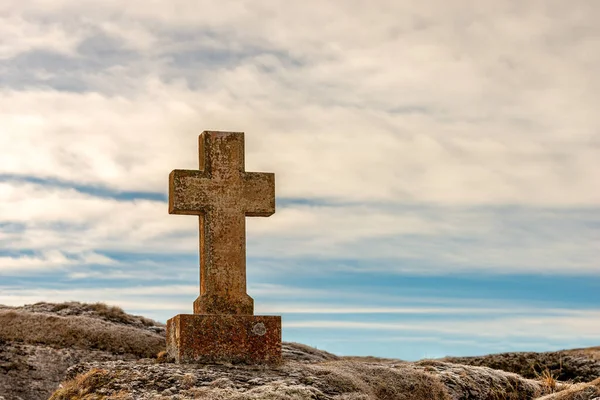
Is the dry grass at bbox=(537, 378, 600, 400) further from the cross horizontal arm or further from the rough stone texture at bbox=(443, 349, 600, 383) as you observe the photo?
the rough stone texture at bbox=(443, 349, 600, 383)

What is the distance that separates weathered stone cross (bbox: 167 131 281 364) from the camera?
14.8m

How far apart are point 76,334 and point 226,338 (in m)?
14.5

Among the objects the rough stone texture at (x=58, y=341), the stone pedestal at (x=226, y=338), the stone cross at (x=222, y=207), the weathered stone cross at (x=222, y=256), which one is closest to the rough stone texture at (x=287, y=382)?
the stone pedestal at (x=226, y=338)

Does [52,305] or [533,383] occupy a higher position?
[52,305]

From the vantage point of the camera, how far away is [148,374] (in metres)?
13.7

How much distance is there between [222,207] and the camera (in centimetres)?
1586

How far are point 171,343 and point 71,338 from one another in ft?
43.0

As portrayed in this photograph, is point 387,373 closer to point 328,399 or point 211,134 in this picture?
point 328,399

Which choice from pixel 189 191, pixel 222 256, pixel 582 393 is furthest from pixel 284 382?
pixel 582 393

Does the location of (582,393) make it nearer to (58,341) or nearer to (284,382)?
(284,382)

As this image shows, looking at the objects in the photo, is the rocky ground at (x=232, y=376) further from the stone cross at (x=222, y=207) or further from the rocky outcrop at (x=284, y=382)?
the stone cross at (x=222, y=207)

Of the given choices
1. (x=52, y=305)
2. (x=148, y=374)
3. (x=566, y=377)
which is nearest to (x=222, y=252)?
(x=148, y=374)

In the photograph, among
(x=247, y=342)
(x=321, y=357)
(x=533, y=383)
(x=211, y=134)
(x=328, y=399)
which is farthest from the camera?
(x=321, y=357)

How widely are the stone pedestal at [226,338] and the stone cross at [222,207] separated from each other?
43 cm
